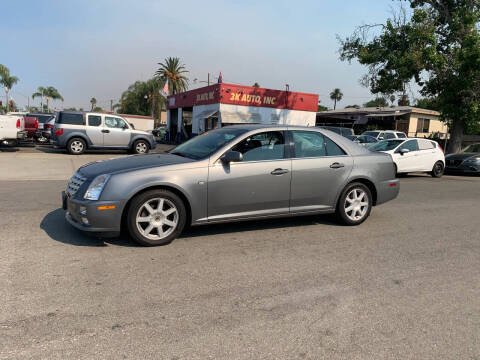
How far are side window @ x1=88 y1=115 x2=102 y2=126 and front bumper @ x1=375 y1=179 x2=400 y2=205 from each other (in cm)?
1319

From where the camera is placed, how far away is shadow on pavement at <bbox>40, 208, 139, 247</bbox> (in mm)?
4559

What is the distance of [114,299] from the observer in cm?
321

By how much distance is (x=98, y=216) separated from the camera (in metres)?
4.23

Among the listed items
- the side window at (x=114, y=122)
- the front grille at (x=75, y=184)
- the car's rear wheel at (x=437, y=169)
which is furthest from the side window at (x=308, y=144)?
the side window at (x=114, y=122)

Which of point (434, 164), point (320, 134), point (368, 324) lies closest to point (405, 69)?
point (434, 164)

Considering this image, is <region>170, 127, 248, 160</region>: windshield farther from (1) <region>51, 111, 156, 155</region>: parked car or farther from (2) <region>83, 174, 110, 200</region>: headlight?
(1) <region>51, 111, 156, 155</region>: parked car

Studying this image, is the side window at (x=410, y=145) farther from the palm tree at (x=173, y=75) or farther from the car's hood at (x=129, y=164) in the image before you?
the palm tree at (x=173, y=75)

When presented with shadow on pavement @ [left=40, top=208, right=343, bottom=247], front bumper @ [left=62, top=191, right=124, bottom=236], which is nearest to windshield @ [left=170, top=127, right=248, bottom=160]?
shadow on pavement @ [left=40, top=208, right=343, bottom=247]

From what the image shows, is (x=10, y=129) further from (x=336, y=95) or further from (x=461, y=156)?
(x=336, y=95)

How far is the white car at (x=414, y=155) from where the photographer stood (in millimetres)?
12772

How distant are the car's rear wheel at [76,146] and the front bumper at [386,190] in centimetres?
1350

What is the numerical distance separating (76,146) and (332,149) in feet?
43.3

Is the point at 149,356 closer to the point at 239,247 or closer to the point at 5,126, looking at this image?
the point at 239,247

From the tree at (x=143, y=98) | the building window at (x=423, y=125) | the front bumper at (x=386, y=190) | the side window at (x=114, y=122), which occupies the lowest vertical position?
the front bumper at (x=386, y=190)
